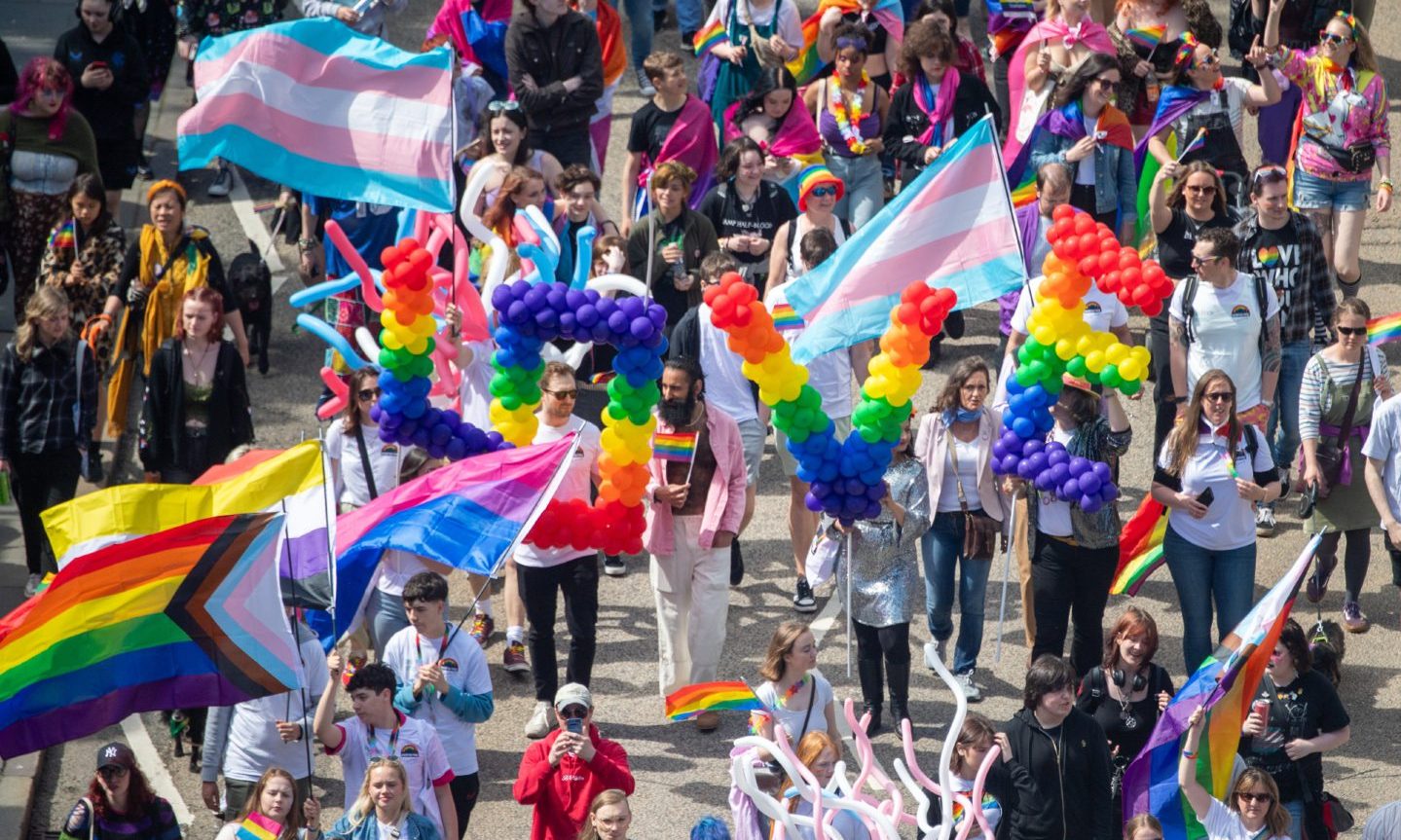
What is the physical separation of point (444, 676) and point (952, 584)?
304 cm

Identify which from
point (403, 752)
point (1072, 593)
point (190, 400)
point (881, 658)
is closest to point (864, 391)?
point (881, 658)

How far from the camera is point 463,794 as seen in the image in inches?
438

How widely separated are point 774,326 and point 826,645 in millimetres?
1829

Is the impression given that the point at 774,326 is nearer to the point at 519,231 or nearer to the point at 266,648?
the point at 519,231

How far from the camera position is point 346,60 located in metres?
13.4

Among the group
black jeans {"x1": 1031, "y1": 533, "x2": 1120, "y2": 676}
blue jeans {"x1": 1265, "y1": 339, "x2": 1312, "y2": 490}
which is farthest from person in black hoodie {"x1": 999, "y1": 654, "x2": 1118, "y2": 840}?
blue jeans {"x1": 1265, "y1": 339, "x2": 1312, "y2": 490}

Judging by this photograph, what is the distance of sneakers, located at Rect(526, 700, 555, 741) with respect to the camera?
12.3m

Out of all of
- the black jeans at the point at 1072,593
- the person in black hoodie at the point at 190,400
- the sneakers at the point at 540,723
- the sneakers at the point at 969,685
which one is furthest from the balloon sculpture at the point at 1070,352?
the person in black hoodie at the point at 190,400

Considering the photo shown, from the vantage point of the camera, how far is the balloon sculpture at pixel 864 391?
11.5 meters

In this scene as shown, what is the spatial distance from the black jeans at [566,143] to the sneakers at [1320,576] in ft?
17.3

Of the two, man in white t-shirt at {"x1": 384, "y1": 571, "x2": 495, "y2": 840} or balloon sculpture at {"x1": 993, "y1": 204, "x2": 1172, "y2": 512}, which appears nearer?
man in white t-shirt at {"x1": 384, "y1": 571, "x2": 495, "y2": 840}

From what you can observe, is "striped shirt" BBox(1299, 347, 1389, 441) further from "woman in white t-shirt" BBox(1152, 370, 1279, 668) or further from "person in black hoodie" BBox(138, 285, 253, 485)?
"person in black hoodie" BBox(138, 285, 253, 485)

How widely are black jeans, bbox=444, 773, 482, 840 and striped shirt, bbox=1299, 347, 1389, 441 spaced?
4.93 m

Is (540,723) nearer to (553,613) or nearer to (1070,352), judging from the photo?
(553,613)
